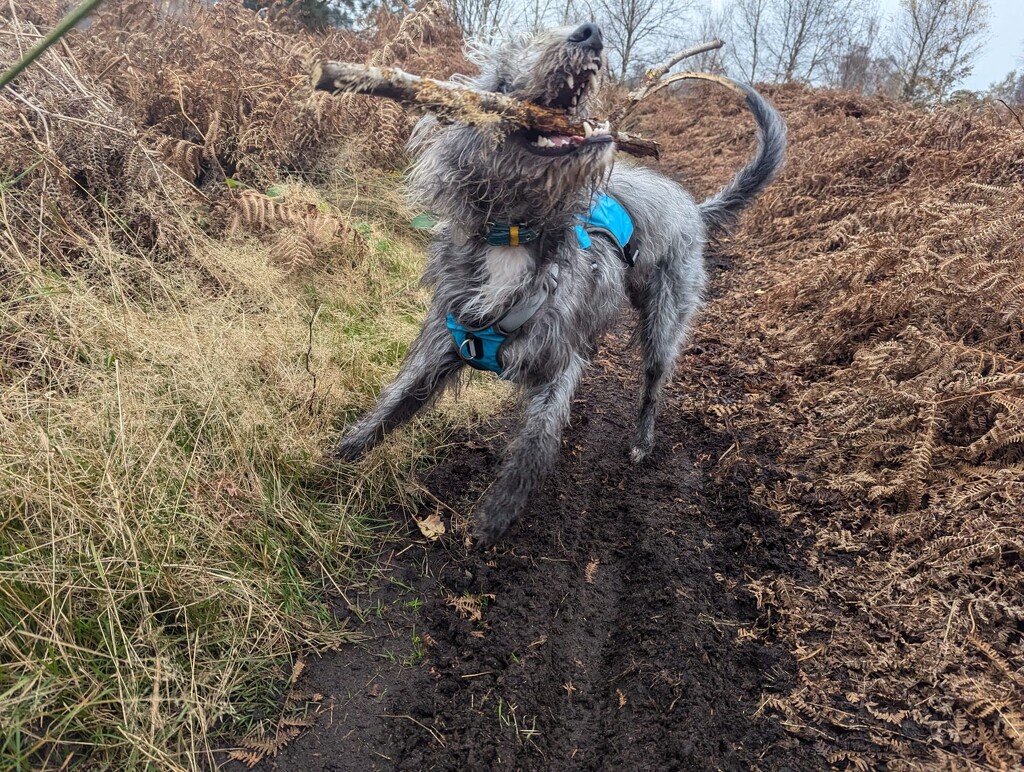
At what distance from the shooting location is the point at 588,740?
2.17 meters

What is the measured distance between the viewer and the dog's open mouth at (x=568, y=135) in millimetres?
2342

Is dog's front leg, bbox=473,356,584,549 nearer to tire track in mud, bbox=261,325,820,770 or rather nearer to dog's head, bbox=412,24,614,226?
tire track in mud, bbox=261,325,820,770

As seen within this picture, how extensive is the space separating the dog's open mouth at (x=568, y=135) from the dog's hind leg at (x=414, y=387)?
3.36 feet

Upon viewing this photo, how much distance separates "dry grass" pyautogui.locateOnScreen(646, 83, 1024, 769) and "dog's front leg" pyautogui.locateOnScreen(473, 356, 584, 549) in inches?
44.8

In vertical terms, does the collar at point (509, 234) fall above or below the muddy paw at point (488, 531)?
above

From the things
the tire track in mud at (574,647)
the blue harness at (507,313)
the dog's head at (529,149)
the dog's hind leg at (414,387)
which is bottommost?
the tire track in mud at (574,647)

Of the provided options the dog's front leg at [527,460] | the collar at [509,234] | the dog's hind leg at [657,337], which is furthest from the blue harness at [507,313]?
the dog's hind leg at [657,337]

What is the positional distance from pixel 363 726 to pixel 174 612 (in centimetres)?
77

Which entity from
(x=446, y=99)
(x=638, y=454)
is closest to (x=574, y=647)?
(x=638, y=454)

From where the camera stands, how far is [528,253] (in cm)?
277

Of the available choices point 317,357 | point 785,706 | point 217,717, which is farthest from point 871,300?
point 217,717

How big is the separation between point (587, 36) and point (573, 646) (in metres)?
2.39

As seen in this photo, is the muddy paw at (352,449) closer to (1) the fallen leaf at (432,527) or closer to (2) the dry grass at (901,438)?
(1) the fallen leaf at (432,527)

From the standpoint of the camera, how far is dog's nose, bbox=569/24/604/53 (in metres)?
2.28
